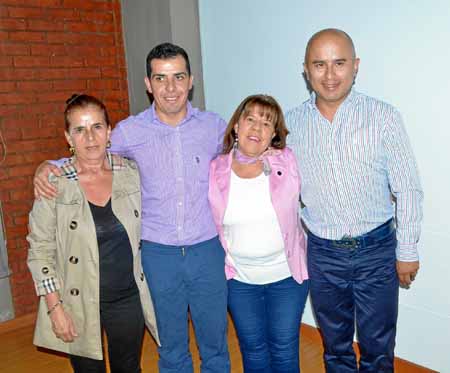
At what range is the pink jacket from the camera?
213cm

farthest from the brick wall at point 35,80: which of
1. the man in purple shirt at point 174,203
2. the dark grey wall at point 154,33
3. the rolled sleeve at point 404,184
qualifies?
the rolled sleeve at point 404,184

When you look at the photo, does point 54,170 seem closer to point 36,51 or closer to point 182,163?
point 182,163

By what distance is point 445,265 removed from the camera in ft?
8.02

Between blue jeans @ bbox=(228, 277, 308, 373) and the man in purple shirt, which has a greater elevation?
the man in purple shirt

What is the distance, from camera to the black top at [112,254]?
2.01 m

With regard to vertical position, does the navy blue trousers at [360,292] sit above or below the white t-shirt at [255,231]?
below

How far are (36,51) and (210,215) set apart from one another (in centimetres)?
210

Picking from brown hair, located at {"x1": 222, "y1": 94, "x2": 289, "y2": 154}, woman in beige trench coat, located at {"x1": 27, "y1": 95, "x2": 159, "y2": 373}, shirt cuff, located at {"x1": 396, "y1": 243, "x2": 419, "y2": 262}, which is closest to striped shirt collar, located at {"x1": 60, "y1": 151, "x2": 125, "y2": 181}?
woman in beige trench coat, located at {"x1": 27, "y1": 95, "x2": 159, "y2": 373}

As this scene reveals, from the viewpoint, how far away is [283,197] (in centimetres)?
212

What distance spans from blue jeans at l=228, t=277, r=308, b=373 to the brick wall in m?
2.05

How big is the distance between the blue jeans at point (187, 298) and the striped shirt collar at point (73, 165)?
1.23 ft

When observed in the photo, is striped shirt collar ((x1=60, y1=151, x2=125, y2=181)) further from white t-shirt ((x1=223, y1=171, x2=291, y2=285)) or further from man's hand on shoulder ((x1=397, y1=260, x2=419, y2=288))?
man's hand on shoulder ((x1=397, y1=260, x2=419, y2=288))

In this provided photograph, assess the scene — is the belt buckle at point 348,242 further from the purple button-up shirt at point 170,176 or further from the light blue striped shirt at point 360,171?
the purple button-up shirt at point 170,176

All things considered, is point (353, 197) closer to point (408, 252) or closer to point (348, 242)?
point (348, 242)
